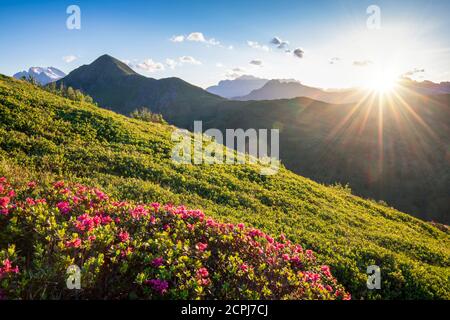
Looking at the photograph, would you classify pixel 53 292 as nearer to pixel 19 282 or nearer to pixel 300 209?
pixel 19 282

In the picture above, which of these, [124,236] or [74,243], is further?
[124,236]

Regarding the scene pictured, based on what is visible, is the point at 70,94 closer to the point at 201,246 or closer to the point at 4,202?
the point at 4,202

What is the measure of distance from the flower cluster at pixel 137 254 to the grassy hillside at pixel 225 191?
2668mm

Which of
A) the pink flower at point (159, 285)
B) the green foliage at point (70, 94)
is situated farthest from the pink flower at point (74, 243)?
the green foliage at point (70, 94)

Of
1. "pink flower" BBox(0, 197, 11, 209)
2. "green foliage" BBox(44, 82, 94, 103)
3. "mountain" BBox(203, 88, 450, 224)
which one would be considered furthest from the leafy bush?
"mountain" BBox(203, 88, 450, 224)

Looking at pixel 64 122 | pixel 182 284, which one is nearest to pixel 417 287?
pixel 182 284

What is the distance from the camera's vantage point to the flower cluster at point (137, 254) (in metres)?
7.42

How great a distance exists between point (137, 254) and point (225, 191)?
10659 mm

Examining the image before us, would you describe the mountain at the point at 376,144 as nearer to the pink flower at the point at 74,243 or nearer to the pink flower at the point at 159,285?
the pink flower at the point at 159,285

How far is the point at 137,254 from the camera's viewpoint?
27.3ft

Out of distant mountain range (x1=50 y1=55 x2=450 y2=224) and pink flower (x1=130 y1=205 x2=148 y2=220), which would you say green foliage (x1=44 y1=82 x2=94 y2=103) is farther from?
distant mountain range (x1=50 y1=55 x2=450 y2=224)

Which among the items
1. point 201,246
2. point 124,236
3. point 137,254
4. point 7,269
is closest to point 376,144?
point 201,246

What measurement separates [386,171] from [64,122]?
95.6 m

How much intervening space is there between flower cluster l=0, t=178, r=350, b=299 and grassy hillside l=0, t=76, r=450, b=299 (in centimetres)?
267
